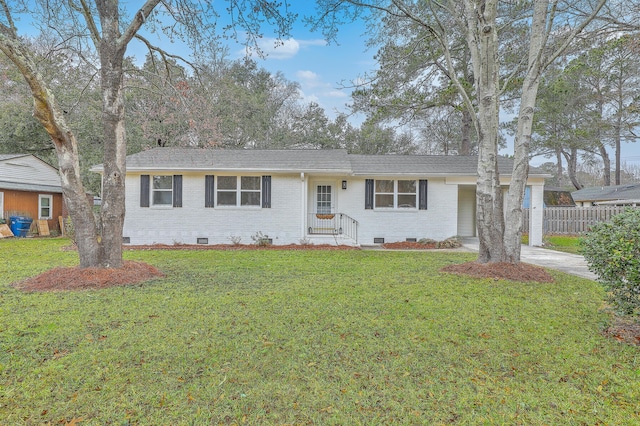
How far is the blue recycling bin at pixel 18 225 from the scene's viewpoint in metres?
14.9

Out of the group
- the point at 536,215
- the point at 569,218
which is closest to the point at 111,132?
the point at 536,215

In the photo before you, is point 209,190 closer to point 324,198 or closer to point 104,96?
point 324,198

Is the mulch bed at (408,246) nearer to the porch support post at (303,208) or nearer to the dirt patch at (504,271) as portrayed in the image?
the porch support post at (303,208)

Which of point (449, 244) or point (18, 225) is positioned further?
point (18, 225)

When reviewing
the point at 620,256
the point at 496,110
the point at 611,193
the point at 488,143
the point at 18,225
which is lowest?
the point at 18,225

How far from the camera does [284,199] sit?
1228 centimetres

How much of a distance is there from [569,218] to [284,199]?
15129 millimetres

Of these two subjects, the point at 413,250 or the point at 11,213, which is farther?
the point at 11,213

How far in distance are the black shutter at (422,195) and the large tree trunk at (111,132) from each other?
10.1 meters

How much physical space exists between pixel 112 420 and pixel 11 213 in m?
18.3

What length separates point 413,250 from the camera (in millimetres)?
11195

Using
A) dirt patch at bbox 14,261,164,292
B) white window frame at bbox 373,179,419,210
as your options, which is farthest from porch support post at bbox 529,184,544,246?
dirt patch at bbox 14,261,164,292

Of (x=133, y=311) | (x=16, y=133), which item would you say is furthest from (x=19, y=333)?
(x=16, y=133)

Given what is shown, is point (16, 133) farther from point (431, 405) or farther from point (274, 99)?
point (431, 405)
